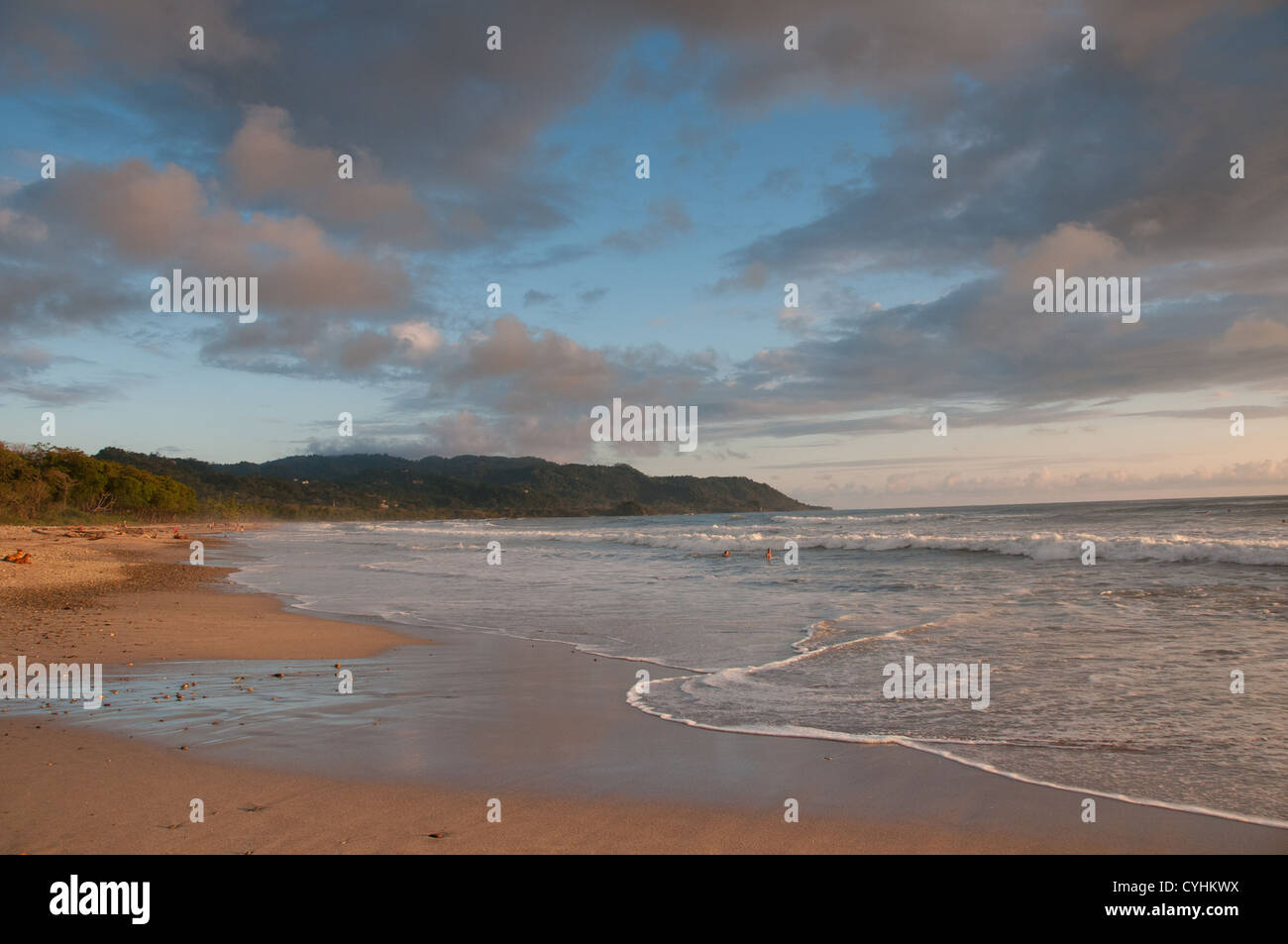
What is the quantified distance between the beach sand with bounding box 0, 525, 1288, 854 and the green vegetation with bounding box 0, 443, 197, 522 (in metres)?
63.4

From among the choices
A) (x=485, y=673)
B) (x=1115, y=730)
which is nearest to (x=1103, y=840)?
(x=1115, y=730)

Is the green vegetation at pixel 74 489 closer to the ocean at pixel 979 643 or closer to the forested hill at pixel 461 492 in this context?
the forested hill at pixel 461 492

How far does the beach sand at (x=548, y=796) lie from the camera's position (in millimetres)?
3951

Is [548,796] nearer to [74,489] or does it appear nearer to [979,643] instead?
[979,643]

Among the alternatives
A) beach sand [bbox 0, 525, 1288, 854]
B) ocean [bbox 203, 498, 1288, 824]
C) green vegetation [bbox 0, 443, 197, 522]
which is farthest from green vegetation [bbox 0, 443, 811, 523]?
beach sand [bbox 0, 525, 1288, 854]

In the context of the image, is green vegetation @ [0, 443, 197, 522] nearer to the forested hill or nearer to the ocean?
the forested hill

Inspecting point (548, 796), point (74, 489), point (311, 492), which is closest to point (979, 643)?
point (548, 796)

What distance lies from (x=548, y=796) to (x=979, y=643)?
7436mm

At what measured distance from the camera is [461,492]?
579 ft

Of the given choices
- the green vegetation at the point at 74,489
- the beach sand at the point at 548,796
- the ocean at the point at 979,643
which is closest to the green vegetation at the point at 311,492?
the green vegetation at the point at 74,489

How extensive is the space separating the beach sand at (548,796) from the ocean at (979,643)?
1.67 feet

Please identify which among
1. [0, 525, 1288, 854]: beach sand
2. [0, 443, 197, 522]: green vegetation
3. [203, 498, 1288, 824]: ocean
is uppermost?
[0, 443, 197, 522]: green vegetation

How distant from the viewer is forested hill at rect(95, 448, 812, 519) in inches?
5246
